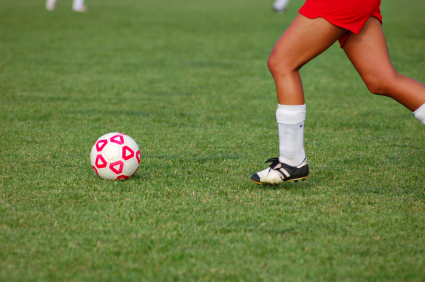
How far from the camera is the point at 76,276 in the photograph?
2020 mm

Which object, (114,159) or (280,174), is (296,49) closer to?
(280,174)

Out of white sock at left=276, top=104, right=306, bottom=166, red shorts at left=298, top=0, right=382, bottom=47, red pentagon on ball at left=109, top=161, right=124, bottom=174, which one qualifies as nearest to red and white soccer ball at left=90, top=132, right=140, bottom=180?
red pentagon on ball at left=109, top=161, right=124, bottom=174

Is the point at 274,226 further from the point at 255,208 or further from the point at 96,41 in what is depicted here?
the point at 96,41

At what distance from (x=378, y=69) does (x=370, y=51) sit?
0.41 ft

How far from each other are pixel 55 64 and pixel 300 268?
7.23m

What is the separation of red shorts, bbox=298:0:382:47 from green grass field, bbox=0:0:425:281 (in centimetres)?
104

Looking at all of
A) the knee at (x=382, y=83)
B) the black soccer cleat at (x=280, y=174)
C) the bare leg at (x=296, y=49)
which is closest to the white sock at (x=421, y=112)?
the knee at (x=382, y=83)

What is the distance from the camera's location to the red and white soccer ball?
3217mm

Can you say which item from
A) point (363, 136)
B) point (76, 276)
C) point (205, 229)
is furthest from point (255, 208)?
point (363, 136)

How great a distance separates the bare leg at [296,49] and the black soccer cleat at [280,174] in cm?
42

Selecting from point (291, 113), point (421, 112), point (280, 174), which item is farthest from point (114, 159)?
point (421, 112)

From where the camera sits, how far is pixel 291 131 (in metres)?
3.06

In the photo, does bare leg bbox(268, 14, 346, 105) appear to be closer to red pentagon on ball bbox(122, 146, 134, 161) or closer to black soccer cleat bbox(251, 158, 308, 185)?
black soccer cleat bbox(251, 158, 308, 185)

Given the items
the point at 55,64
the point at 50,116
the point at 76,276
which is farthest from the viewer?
the point at 55,64
